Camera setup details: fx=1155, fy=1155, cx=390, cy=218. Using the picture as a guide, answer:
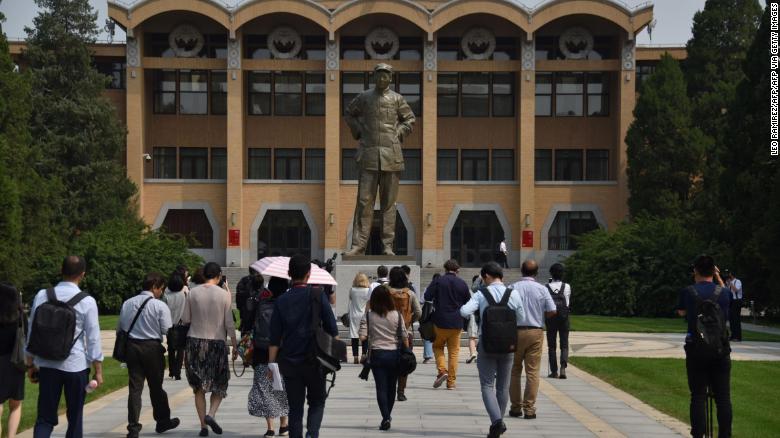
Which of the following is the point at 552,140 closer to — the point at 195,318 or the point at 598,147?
the point at 598,147

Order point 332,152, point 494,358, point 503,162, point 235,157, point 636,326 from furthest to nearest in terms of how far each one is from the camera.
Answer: point 503,162 < point 332,152 < point 235,157 < point 636,326 < point 494,358

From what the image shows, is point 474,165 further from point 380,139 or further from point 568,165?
point 380,139

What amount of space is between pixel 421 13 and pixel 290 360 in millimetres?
45157

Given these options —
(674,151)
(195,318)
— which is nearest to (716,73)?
(674,151)

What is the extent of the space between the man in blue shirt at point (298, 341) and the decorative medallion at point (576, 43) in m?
47.5

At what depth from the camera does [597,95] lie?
56.4 m

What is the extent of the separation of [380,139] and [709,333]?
1326cm

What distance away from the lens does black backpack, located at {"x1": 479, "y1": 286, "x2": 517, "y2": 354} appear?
38.8 ft

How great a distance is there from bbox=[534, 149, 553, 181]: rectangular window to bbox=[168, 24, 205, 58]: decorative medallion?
17170 millimetres

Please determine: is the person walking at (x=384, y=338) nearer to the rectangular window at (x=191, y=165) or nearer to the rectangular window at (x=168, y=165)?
the rectangular window at (x=191, y=165)

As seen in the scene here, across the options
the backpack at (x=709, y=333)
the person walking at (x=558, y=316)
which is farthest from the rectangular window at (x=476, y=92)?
the backpack at (x=709, y=333)

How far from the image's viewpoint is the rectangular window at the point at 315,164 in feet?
184

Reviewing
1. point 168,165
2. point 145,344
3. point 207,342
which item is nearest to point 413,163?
point 168,165

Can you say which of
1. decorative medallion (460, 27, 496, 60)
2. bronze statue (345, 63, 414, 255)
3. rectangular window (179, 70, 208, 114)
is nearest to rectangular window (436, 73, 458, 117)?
decorative medallion (460, 27, 496, 60)
